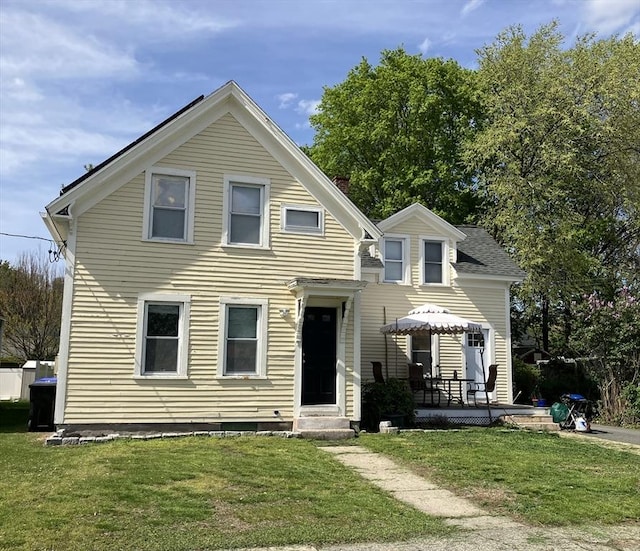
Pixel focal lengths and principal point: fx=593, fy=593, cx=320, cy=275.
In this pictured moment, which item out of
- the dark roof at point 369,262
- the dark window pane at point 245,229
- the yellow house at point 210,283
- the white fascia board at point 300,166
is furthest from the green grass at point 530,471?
the dark roof at point 369,262

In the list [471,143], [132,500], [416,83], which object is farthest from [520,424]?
[416,83]

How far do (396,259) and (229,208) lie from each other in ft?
22.6

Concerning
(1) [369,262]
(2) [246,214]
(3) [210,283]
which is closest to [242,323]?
(3) [210,283]

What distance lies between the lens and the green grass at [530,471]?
7.46m

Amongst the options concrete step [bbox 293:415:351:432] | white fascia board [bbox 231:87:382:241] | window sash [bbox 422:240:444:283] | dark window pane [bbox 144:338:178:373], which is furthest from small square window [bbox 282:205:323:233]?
window sash [bbox 422:240:444:283]

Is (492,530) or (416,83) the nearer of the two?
(492,530)

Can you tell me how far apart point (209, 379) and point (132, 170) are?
4.84 metres

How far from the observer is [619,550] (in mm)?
6012

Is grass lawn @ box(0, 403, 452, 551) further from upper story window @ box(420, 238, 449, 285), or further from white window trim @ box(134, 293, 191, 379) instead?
upper story window @ box(420, 238, 449, 285)

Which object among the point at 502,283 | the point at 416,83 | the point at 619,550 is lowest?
the point at 619,550

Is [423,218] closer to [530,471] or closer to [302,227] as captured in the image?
[302,227]

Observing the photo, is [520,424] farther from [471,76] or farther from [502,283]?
[471,76]

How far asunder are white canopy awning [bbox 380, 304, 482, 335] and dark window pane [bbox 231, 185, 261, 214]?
17.1 feet

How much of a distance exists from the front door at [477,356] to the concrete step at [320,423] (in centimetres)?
688
